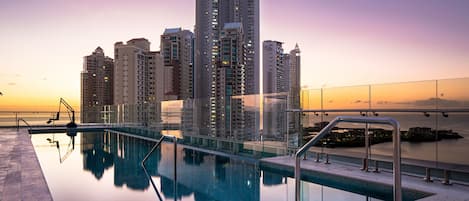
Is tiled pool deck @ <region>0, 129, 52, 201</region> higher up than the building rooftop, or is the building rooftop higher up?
the building rooftop

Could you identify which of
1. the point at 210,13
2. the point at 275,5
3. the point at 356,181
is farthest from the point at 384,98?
the point at 210,13

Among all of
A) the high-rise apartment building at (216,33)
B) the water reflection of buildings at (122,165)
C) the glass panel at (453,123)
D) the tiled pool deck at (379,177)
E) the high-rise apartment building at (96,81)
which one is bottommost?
the water reflection of buildings at (122,165)

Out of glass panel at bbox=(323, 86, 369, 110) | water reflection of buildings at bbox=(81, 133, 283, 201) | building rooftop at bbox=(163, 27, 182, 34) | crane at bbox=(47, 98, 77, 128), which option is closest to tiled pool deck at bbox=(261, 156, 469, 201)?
water reflection of buildings at bbox=(81, 133, 283, 201)

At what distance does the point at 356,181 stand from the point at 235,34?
39.8 meters

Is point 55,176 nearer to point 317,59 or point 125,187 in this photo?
point 125,187

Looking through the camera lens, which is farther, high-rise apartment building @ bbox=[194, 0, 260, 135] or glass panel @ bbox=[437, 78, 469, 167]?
high-rise apartment building @ bbox=[194, 0, 260, 135]

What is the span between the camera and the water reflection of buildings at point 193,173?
4664mm

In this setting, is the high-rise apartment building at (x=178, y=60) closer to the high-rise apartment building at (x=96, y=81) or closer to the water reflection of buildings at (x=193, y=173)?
the high-rise apartment building at (x=96, y=81)

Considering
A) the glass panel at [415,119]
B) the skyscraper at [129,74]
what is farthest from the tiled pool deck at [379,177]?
the skyscraper at [129,74]

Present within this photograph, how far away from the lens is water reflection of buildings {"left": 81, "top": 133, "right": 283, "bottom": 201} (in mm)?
4664

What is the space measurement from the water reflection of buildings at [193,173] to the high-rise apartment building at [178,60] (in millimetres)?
40689

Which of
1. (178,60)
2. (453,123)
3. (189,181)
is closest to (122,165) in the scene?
(189,181)

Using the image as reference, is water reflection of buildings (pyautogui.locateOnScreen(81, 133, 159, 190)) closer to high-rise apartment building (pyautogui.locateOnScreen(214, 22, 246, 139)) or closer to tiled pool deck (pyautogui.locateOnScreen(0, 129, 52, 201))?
tiled pool deck (pyautogui.locateOnScreen(0, 129, 52, 201))

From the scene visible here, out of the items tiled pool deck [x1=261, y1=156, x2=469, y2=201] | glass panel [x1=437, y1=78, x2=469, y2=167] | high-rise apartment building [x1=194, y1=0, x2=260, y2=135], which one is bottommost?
tiled pool deck [x1=261, y1=156, x2=469, y2=201]
